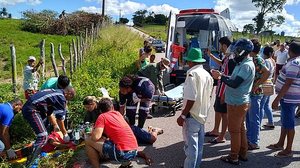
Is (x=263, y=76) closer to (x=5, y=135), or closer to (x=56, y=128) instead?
(x=56, y=128)

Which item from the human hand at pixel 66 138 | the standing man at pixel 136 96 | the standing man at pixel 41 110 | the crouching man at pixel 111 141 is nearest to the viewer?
the crouching man at pixel 111 141

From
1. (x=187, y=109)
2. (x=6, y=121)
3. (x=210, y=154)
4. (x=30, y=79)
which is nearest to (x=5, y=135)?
(x=6, y=121)

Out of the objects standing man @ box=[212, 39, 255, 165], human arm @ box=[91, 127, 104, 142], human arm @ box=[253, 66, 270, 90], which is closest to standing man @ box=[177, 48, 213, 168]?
standing man @ box=[212, 39, 255, 165]

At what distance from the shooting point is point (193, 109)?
441cm

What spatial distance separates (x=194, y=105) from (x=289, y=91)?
6.10ft

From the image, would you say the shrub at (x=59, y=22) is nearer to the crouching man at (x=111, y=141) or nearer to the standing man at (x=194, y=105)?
the crouching man at (x=111, y=141)

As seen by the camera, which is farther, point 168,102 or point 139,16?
point 139,16

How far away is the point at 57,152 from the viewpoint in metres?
5.39

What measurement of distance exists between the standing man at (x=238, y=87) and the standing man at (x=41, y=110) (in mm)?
2457

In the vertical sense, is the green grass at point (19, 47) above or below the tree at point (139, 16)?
below

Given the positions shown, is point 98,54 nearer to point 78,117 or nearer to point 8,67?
point 8,67

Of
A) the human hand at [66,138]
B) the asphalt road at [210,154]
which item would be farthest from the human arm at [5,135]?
the asphalt road at [210,154]

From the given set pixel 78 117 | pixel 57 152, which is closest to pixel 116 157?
pixel 57 152

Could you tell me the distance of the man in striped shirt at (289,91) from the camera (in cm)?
515
